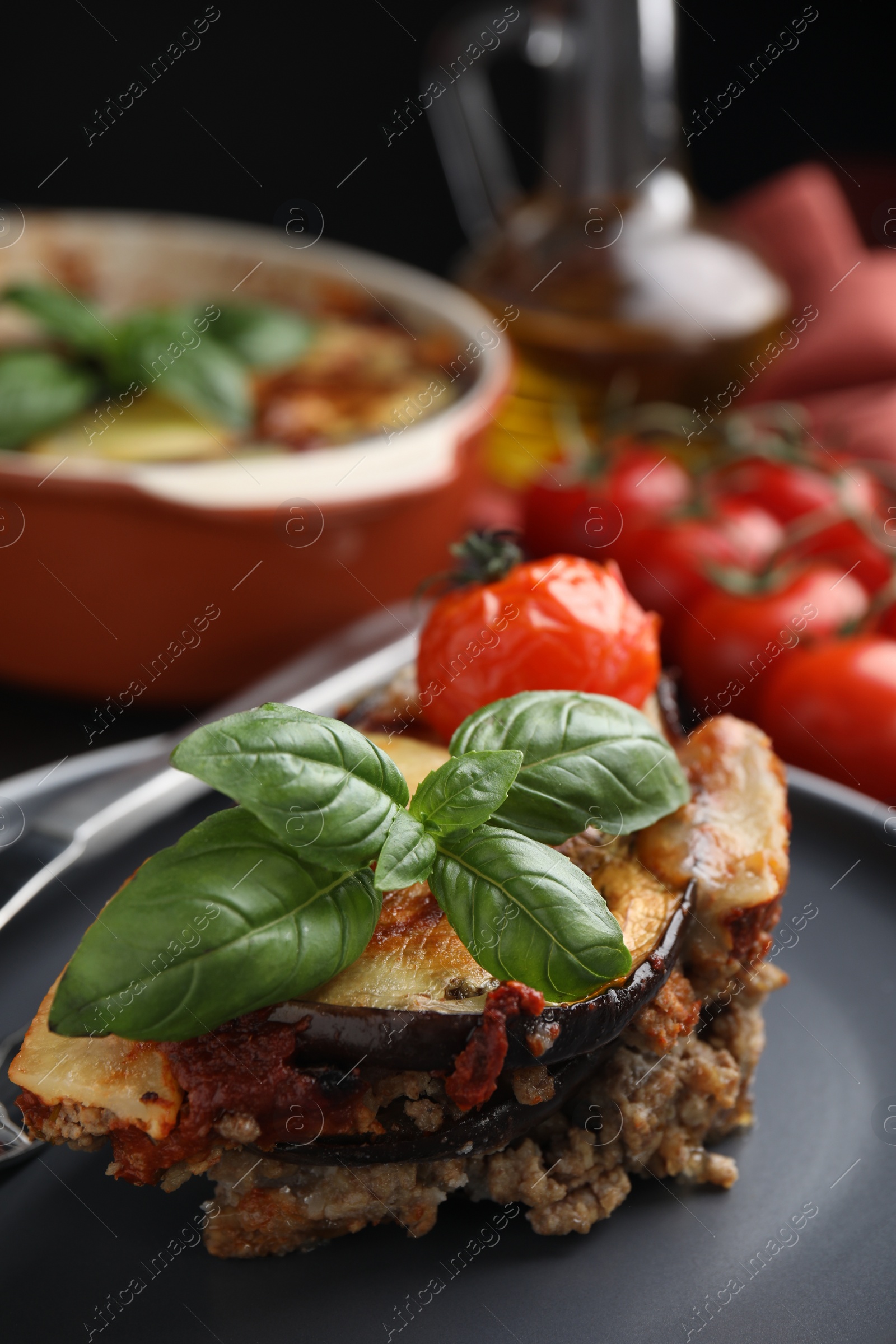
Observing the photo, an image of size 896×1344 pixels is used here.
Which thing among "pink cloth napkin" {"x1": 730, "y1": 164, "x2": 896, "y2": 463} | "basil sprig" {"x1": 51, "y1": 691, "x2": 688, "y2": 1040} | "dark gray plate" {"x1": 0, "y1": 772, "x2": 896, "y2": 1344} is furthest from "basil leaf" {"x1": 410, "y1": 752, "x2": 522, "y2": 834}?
"pink cloth napkin" {"x1": 730, "y1": 164, "x2": 896, "y2": 463}

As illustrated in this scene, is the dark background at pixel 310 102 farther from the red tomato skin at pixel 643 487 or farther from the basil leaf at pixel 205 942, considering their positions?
the basil leaf at pixel 205 942


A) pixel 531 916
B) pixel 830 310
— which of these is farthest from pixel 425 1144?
pixel 830 310

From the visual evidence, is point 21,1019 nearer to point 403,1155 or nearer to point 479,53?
point 403,1155

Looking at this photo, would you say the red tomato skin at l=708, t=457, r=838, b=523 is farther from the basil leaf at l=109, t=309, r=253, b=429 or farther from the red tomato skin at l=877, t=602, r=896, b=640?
the basil leaf at l=109, t=309, r=253, b=429

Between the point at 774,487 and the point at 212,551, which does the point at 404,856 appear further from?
the point at 774,487

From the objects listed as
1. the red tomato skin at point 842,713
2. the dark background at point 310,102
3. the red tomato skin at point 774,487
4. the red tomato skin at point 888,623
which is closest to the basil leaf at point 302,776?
the red tomato skin at point 842,713
